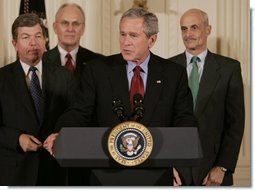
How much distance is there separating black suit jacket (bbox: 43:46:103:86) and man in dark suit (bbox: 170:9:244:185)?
47cm

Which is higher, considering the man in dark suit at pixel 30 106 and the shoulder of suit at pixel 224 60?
the shoulder of suit at pixel 224 60

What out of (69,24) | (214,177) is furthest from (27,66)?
(214,177)

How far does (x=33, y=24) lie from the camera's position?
3.78 m

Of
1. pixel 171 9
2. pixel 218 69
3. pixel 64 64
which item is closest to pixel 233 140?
pixel 218 69

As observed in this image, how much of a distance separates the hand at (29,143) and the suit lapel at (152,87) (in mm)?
615

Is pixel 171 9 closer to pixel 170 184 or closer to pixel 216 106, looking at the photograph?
pixel 216 106

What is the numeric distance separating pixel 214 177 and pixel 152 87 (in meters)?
0.62

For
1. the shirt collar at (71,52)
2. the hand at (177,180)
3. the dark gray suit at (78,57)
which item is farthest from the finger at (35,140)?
the hand at (177,180)

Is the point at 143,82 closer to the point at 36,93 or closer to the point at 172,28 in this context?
the point at 172,28

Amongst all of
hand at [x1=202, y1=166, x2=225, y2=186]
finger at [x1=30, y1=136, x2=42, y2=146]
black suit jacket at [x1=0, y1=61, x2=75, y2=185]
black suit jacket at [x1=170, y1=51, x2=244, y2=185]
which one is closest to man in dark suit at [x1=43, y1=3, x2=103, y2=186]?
black suit jacket at [x1=0, y1=61, x2=75, y2=185]

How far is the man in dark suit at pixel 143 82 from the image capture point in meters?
3.59

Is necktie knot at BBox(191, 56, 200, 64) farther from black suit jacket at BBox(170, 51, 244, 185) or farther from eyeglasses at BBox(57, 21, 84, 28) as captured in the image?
eyeglasses at BBox(57, 21, 84, 28)

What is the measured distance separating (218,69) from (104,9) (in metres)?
0.73

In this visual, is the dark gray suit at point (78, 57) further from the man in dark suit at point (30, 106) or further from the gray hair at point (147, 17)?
the gray hair at point (147, 17)
